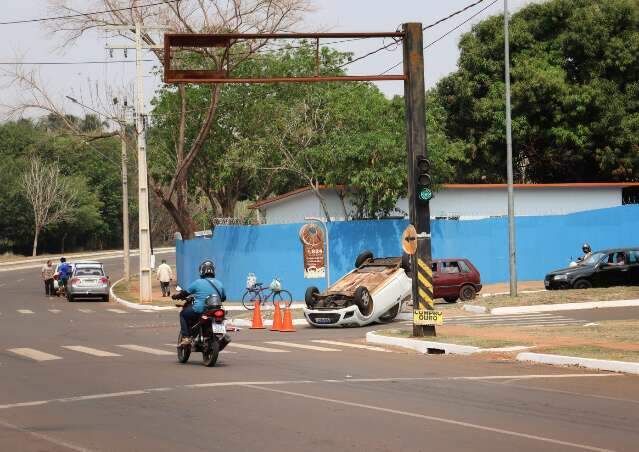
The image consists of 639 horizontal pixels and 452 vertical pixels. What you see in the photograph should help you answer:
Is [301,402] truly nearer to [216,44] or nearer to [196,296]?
[196,296]

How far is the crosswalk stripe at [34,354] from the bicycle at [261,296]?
1408cm

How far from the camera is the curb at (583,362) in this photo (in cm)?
1648

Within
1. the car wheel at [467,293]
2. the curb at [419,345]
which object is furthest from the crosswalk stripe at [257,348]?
the car wheel at [467,293]

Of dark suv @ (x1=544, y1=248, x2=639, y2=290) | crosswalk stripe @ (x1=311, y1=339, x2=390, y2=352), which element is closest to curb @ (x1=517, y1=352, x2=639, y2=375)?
crosswalk stripe @ (x1=311, y1=339, x2=390, y2=352)

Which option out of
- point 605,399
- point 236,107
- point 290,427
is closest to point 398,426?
point 290,427

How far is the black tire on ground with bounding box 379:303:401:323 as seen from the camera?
2869cm

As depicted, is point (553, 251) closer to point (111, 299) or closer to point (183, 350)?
point (111, 299)

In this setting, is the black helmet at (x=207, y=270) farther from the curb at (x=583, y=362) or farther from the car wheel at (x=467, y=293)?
the car wheel at (x=467, y=293)

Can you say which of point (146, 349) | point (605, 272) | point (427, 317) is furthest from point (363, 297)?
point (605, 272)

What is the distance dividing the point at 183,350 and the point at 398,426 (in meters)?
7.55

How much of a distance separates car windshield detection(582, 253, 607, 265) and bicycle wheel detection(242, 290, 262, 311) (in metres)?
11.4

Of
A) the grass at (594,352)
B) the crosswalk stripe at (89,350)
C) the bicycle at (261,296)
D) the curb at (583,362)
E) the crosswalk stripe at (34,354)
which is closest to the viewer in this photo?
the curb at (583,362)

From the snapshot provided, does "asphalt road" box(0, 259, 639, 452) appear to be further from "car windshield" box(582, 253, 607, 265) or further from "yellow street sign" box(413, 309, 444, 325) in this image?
"car windshield" box(582, 253, 607, 265)

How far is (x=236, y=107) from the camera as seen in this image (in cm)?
5244
